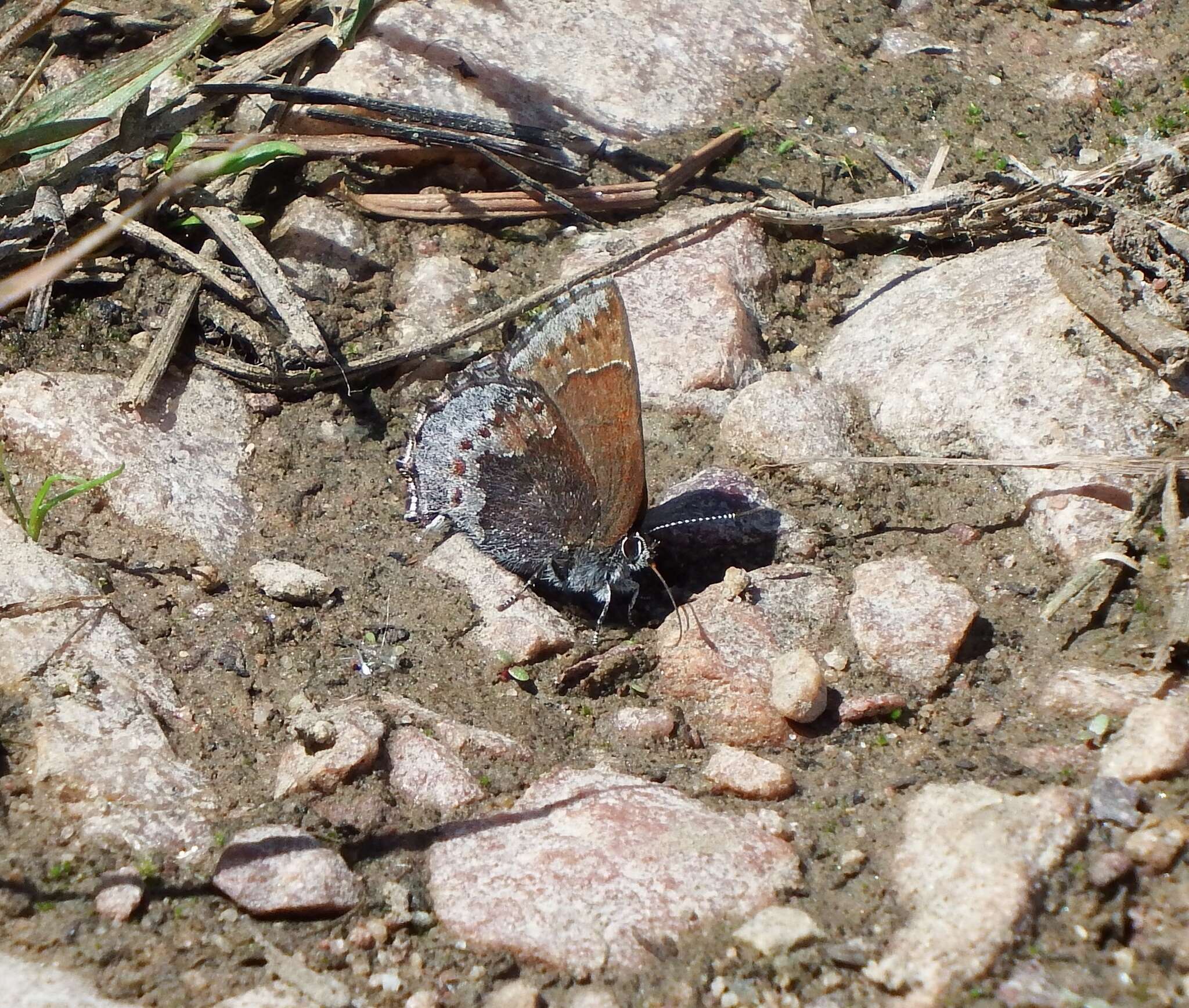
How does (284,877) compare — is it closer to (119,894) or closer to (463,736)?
(119,894)

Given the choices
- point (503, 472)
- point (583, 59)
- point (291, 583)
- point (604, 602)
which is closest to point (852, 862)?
point (604, 602)

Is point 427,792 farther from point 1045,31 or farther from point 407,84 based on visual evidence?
point 1045,31

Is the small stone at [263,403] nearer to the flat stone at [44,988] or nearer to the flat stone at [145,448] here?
the flat stone at [145,448]

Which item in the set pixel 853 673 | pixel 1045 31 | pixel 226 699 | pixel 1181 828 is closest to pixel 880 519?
pixel 853 673

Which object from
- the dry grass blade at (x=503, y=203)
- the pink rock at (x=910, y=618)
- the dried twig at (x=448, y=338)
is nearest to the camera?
the pink rock at (x=910, y=618)

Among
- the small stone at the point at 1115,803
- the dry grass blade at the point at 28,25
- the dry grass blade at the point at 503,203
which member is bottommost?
the small stone at the point at 1115,803

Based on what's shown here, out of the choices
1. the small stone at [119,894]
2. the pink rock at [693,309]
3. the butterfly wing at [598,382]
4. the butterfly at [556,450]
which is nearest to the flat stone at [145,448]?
the butterfly at [556,450]
